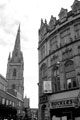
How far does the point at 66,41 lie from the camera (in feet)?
81.3

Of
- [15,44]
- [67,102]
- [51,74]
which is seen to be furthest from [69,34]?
[15,44]

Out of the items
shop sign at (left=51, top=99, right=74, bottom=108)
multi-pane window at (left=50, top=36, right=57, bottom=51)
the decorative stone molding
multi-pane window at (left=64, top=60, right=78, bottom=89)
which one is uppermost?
the decorative stone molding

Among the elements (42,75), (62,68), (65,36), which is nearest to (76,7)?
(65,36)

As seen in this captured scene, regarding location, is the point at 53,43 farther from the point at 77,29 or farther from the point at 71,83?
the point at 71,83

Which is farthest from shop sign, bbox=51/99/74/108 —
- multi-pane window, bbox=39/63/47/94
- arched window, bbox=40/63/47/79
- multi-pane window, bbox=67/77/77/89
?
arched window, bbox=40/63/47/79

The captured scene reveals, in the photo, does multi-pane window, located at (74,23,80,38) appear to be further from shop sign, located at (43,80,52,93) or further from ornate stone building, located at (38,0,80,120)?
shop sign, located at (43,80,52,93)

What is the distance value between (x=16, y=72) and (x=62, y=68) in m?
69.1

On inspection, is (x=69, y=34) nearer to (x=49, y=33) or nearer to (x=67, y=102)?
(x=49, y=33)

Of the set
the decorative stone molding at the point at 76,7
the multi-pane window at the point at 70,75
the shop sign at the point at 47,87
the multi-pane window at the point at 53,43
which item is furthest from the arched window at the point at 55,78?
the decorative stone molding at the point at 76,7

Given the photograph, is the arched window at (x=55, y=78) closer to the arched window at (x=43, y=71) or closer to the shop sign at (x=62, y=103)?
the shop sign at (x=62, y=103)

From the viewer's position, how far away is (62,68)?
77.9ft

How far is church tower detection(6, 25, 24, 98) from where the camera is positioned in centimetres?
8631

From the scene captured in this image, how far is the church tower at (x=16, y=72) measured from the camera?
283ft

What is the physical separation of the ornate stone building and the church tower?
59.4 m
